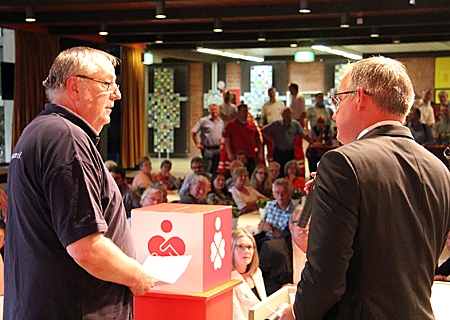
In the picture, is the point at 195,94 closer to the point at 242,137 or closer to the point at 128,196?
the point at 242,137

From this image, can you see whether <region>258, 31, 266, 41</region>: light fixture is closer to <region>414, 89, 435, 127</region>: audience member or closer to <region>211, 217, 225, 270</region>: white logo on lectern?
<region>414, 89, 435, 127</region>: audience member

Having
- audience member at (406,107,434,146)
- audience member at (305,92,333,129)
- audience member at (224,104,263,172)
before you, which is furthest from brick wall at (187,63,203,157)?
audience member at (406,107,434,146)

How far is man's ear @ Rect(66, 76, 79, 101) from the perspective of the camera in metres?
2.37

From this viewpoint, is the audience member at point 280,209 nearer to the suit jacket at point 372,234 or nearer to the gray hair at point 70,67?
the gray hair at point 70,67

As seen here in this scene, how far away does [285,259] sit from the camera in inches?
187

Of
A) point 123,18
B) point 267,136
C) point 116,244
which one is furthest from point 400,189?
point 267,136

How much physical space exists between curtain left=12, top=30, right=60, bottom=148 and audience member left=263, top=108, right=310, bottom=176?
3.89m

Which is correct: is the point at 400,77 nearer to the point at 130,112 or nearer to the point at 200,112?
the point at 130,112

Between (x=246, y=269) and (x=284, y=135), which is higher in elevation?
(x=284, y=135)

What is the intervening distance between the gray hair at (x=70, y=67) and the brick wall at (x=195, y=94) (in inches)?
780

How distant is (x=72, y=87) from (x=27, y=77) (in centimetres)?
914

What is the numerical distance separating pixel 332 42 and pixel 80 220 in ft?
38.7

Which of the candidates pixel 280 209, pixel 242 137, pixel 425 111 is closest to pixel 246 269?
pixel 280 209

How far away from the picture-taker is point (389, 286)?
193 centimetres
